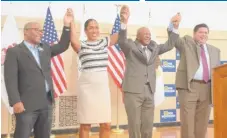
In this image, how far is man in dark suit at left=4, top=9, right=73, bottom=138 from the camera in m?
2.50

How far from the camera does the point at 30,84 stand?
8.43ft

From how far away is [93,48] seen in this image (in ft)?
10.9

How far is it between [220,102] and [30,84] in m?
1.64

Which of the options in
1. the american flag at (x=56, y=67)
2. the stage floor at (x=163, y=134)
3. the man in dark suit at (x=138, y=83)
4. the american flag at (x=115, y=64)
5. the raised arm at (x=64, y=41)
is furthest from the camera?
the american flag at (x=115, y=64)

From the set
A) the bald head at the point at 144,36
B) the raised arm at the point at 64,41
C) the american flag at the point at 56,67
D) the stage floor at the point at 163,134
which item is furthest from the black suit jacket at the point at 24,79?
the stage floor at the point at 163,134

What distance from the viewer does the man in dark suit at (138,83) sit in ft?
10.4

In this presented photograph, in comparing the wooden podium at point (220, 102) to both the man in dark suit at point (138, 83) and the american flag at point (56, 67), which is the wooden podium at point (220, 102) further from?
the american flag at point (56, 67)

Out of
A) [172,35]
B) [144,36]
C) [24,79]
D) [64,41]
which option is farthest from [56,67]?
[24,79]

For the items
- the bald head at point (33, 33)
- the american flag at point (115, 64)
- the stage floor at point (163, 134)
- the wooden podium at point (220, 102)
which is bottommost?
the stage floor at point (163, 134)

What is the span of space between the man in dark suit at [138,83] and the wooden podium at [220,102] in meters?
0.66

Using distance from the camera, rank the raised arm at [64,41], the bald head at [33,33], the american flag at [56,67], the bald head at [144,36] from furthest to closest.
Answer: the american flag at [56,67], the bald head at [144,36], the raised arm at [64,41], the bald head at [33,33]

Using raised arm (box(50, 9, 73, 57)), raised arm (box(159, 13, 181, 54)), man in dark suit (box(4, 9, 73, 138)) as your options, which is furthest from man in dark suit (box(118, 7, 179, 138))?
man in dark suit (box(4, 9, 73, 138))

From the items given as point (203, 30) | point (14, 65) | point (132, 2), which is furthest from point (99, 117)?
point (132, 2)

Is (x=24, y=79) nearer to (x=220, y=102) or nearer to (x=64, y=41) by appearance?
(x=64, y=41)
